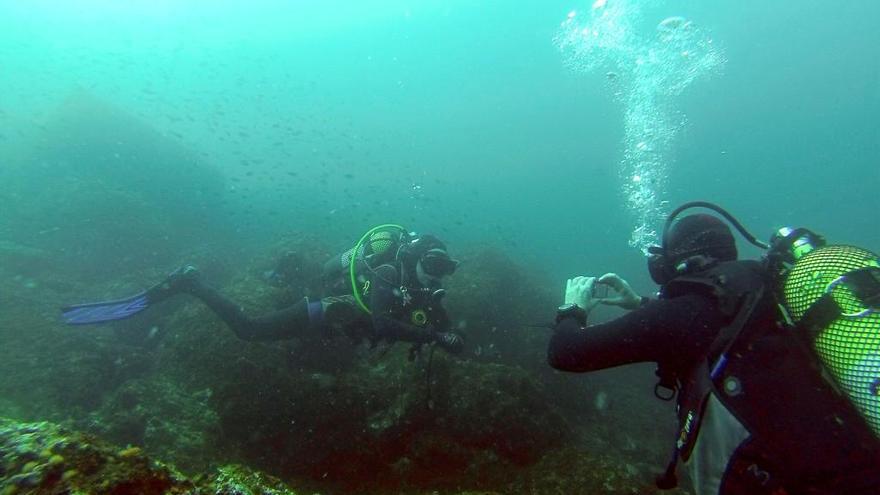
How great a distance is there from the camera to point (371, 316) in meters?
5.99

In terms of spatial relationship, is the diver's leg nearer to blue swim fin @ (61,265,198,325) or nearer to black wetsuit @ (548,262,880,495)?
blue swim fin @ (61,265,198,325)

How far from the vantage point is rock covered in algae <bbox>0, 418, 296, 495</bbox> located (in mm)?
1293

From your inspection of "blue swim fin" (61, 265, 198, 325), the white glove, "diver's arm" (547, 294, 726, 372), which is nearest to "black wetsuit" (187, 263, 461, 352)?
"blue swim fin" (61, 265, 198, 325)

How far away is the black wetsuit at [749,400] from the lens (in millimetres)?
1668

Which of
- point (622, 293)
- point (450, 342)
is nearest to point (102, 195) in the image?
point (450, 342)

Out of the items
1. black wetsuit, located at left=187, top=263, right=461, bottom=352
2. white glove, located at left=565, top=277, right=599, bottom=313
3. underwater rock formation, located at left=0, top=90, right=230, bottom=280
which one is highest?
underwater rock formation, located at left=0, top=90, right=230, bottom=280

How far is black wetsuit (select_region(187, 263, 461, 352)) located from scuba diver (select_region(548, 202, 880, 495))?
3.56 m

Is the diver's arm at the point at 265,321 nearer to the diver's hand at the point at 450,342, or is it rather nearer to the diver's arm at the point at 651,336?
the diver's hand at the point at 450,342

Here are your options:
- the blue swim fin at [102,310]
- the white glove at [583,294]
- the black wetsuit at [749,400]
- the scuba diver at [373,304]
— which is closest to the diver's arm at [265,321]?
the scuba diver at [373,304]

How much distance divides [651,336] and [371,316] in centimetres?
447

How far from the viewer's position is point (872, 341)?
165 centimetres

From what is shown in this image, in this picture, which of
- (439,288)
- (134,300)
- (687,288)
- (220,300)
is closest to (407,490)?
(439,288)

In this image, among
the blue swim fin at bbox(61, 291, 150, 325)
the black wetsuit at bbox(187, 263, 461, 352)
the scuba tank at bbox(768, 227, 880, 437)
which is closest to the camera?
the scuba tank at bbox(768, 227, 880, 437)

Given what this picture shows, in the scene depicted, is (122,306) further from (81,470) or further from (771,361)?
(771,361)
